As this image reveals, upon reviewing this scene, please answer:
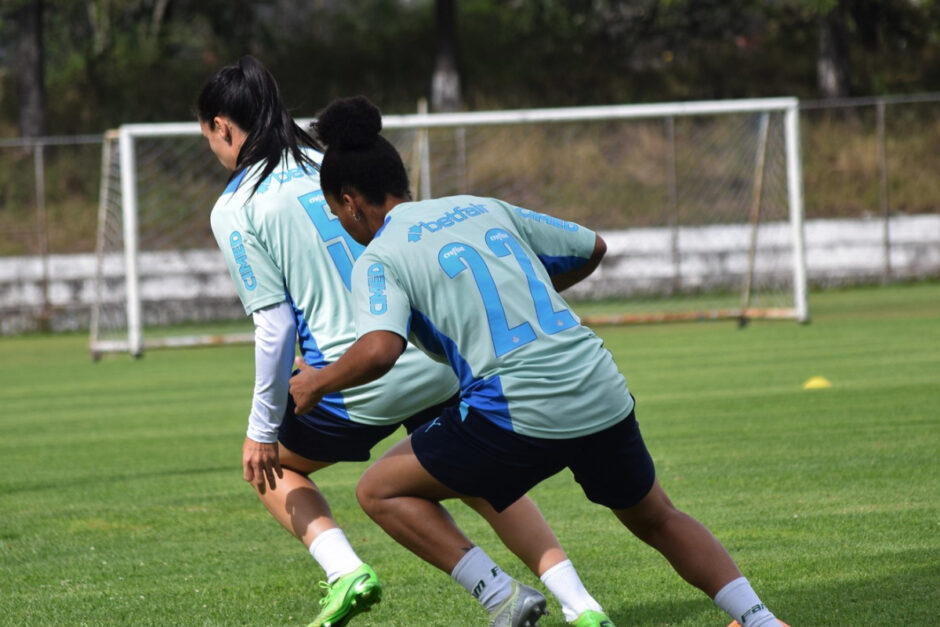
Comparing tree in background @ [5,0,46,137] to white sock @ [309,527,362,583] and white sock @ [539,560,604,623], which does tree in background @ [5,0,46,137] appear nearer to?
white sock @ [309,527,362,583]

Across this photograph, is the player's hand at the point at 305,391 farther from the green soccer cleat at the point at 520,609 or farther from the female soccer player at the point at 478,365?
the green soccer cleat at the point at 520,609

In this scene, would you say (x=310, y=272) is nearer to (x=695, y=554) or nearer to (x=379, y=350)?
(x=379, y=350)

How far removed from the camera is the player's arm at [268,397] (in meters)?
4.14

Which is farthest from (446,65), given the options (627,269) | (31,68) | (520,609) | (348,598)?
(520,609)

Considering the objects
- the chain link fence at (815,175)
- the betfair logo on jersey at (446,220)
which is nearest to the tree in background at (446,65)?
the chain link fence at (815,175)

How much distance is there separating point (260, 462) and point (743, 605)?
1467 mm

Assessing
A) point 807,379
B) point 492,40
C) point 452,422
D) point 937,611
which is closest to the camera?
point 452,422

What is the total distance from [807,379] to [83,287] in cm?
1529

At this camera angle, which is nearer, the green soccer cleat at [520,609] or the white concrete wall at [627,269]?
the green soccer cleat at [520,609]

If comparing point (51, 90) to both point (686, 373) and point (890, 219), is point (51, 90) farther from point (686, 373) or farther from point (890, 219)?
point (686, 373)

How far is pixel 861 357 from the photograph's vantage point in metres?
12.7

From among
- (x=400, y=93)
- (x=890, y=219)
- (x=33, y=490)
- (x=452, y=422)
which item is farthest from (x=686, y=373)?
(x=400, y=93)

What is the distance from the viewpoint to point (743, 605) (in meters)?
3.81

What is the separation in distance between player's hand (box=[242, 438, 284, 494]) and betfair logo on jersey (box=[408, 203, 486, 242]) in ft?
3.05
